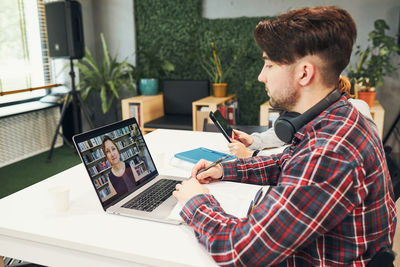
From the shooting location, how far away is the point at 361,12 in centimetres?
407

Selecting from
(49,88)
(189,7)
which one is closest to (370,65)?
(189,7)

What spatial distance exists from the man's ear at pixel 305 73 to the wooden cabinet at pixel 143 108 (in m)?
3.38

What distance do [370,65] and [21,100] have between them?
397 centimetres

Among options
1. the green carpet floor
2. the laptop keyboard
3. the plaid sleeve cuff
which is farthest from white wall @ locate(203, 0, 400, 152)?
the plaid sleeve cuff

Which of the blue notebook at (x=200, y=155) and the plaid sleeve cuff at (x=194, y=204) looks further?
the blue notebook at (x=200, y=155)

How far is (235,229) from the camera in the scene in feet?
2.93

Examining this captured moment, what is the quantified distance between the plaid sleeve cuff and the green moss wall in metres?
3.45

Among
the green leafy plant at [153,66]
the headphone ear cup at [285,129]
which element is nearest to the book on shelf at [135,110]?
the green leafy plant at [153,66]

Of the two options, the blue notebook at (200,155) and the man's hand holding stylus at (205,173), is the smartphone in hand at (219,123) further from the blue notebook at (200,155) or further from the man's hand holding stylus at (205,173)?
the man's hand holding stylus at (205,173)

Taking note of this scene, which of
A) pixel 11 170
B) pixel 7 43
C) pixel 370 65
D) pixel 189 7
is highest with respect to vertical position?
pixel 189 7

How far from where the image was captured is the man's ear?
936 mm

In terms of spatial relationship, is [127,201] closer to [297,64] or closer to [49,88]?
[297,64]

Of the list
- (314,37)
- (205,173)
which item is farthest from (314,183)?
(205,173)

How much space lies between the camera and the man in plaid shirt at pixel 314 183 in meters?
0.81
